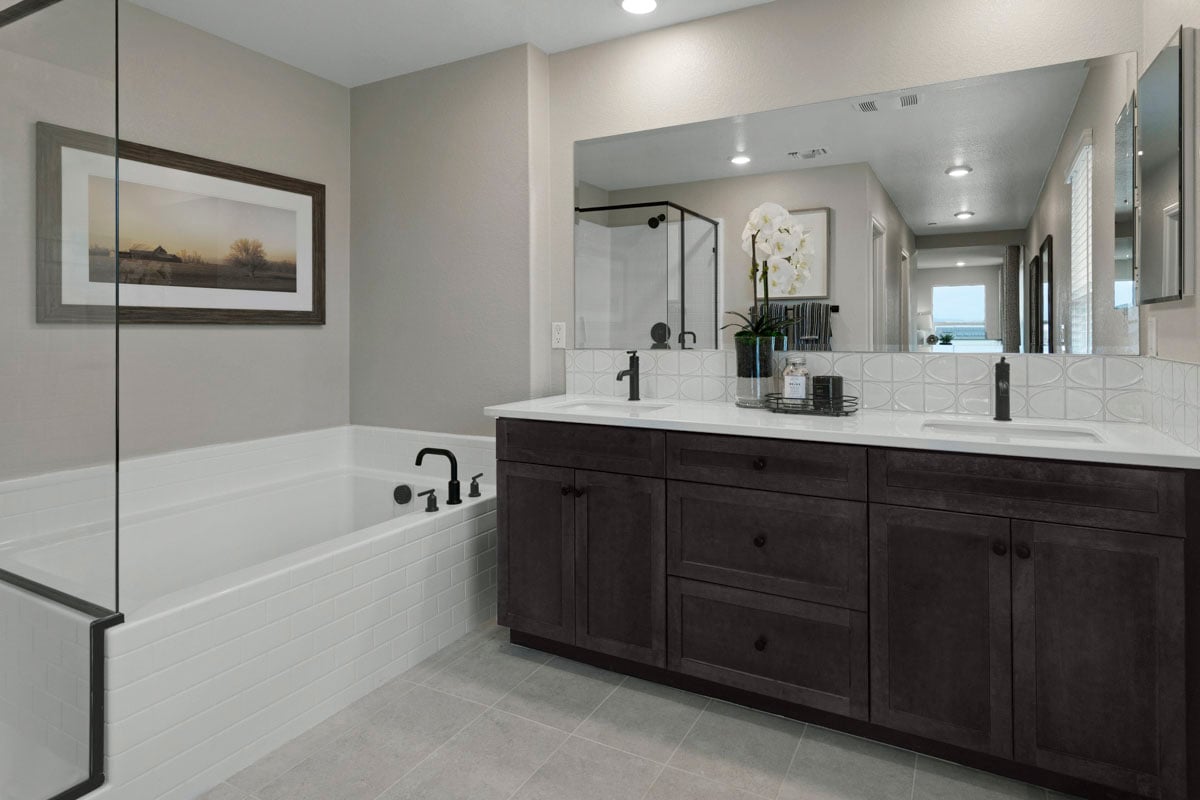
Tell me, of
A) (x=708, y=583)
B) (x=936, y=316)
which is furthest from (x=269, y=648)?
(x=936, y=316)

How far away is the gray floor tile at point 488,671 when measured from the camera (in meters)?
2.39

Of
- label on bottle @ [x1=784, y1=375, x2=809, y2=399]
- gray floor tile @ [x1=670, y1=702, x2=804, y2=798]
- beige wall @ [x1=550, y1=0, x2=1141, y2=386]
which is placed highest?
beige wall @ [x1=550, y1=0, x2=1141, y2=386]

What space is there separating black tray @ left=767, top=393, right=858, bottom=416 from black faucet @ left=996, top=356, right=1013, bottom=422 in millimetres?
440

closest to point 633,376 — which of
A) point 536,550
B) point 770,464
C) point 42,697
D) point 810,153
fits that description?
point 536,550

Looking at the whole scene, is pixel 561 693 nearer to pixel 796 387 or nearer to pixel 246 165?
pixel 796 387

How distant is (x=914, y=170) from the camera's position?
246 cm

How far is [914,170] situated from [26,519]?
112 inches

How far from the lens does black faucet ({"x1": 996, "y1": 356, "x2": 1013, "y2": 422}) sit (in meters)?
2.18

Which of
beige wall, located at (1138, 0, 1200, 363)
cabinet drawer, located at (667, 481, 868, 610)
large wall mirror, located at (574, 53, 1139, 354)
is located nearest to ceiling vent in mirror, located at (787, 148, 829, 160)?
large wall mirror, located at (574, 53, 1139, 354)

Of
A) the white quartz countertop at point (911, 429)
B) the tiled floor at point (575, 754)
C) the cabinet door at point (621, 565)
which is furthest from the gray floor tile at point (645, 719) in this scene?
the white quartz countertop at point (911, 429)

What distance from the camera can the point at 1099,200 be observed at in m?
2.14

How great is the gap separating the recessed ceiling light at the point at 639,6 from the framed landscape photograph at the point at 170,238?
174 cm

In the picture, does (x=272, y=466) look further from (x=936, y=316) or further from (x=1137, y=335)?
(x=1137, y=335)

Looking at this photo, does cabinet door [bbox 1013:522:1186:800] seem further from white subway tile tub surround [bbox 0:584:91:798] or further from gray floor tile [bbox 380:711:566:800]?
white subway tile tub surround [bbox 0:584:91:798]
